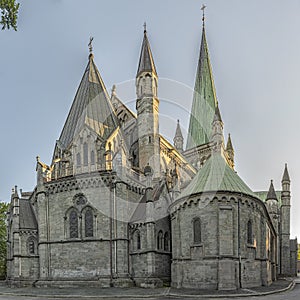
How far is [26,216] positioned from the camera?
34.2 m

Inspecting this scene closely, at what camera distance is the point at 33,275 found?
32.1 metres

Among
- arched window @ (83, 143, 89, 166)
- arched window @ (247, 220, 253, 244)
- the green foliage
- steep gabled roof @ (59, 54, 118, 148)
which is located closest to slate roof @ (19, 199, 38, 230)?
steep gabled roof @ (59, 54, 118, 148)

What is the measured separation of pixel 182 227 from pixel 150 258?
3618mm

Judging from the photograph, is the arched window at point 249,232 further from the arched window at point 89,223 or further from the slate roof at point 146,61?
the slate roof at point 146,61

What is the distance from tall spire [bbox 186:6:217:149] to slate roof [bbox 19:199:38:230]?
2903 centimetres

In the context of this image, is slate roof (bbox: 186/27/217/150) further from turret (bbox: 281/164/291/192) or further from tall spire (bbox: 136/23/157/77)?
tall spire (bbox: 136/23/157/77)

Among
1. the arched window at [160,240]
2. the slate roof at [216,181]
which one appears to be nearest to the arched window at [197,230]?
the slate roof at [216,181]

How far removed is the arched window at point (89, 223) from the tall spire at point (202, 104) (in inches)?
1135

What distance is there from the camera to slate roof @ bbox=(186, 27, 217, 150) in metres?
57.6

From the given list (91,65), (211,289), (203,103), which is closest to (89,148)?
(91,65)

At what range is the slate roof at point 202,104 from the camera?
57562 mm

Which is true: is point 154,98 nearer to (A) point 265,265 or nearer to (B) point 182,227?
(B) point 182,227

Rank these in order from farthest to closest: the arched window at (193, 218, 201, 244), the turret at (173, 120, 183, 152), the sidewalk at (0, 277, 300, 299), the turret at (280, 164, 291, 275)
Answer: the turret at (173, 120, 183, 152) → the turret at (280, 164, 291, 275) → the arched window at (193, 218, 201, 244) → the sidewalk at (0, 277, 300, 299)

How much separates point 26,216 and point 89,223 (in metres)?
6.87
